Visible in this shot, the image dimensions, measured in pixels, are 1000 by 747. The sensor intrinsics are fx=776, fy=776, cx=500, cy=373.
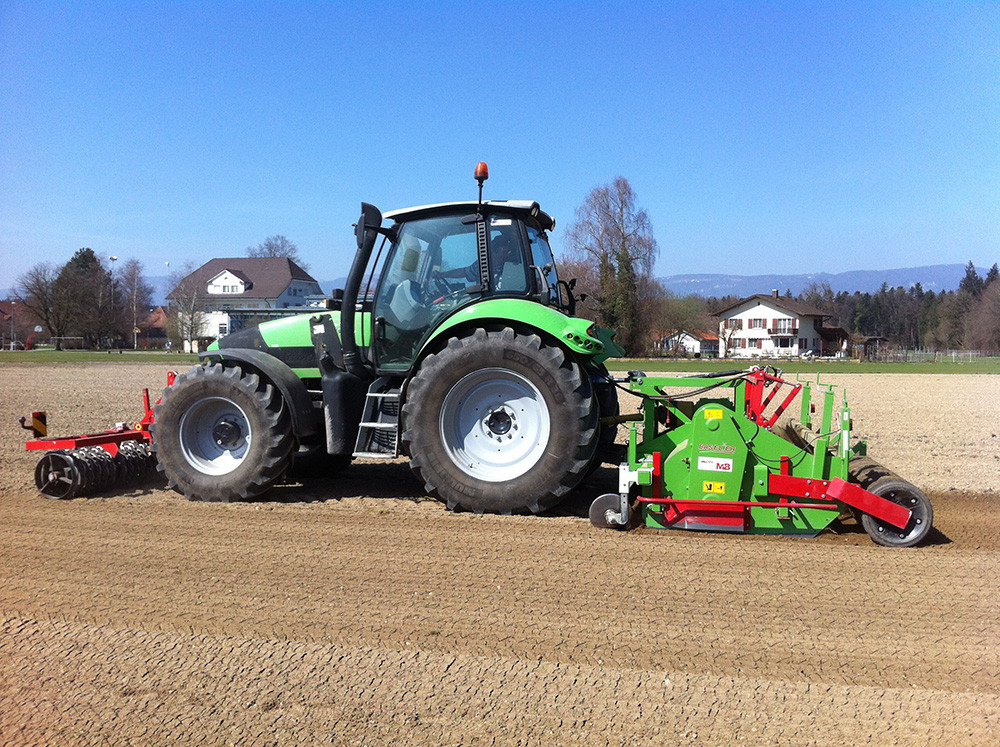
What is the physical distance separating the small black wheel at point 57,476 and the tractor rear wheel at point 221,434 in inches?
29.2

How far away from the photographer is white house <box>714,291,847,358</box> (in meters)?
81.8

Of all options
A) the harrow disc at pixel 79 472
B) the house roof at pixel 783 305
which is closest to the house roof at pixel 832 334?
the house roof at pixel 783 305

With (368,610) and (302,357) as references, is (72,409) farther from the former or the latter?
(368,610)

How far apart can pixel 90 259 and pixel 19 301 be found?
1176 centimetres

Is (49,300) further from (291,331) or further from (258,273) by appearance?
(291,331)

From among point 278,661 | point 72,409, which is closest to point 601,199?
point 72,409

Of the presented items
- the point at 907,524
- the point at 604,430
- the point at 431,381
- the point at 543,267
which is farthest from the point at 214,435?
the point at 907,524

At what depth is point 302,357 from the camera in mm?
7012

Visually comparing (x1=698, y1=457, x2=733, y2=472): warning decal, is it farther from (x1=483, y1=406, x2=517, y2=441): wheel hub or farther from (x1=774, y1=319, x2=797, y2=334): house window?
(x1=774, y1=319, x2=797, y2=334): house window

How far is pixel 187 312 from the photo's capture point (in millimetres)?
54438

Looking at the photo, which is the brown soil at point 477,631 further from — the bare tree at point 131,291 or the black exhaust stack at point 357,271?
the bare tree at point 131,291

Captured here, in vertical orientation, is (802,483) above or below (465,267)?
below

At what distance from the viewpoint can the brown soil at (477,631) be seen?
3.01m

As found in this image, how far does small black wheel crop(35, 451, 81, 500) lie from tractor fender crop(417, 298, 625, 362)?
3.21 meters
